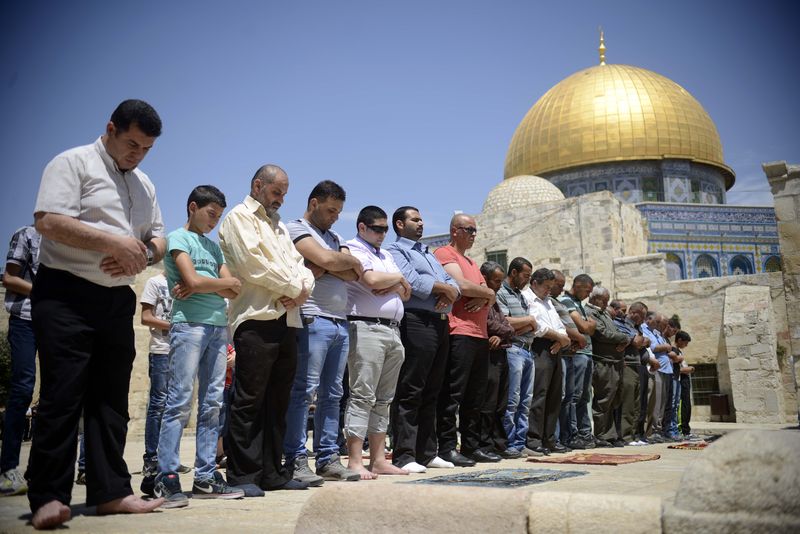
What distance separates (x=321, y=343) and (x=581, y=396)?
4048 millimetres

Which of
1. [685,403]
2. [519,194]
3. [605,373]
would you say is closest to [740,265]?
[519,194]

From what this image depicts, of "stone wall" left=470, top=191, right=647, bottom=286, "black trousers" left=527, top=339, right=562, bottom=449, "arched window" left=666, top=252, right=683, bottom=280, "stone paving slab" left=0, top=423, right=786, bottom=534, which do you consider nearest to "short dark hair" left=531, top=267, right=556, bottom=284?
"black trousers" left=527, top=339, right=562, bottom=449

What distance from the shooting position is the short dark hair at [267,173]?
3.92 m

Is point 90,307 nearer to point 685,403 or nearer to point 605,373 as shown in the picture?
point 605,373

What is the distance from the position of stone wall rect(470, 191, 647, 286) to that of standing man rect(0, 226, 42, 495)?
17.9 meters

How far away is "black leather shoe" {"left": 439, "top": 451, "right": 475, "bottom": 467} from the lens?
17.1 feet

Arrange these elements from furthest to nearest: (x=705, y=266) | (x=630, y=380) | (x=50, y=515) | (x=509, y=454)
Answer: (x=705, y=266) < (x=630, y=380) < (x=509, y=454) < (x=50, y=515)

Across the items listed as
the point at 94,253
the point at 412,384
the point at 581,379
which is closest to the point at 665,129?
the point at 581,379

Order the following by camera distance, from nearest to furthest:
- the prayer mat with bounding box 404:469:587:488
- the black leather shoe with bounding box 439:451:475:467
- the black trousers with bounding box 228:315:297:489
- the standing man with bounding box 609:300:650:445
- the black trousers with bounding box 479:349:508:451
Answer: the prayer mat with bounding box 404:469:587:488
the black trousers with bounding box 228:315:297:489
the black leather shoe with bounding box 439:451:475:467
the black trousers with bounding box 479:349:508:451
the standing man with bounding box 609:300:650:445

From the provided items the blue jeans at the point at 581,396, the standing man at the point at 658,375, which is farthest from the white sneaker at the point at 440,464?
the standing man at the point at 658,375

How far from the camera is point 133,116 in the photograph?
2.82 meters

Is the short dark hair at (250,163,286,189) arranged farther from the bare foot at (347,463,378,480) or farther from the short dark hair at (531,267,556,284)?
the short dark hair at (531,267,556,284)

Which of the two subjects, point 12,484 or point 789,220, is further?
point 789,220

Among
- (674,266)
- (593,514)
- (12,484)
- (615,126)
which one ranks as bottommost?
(12,484)
